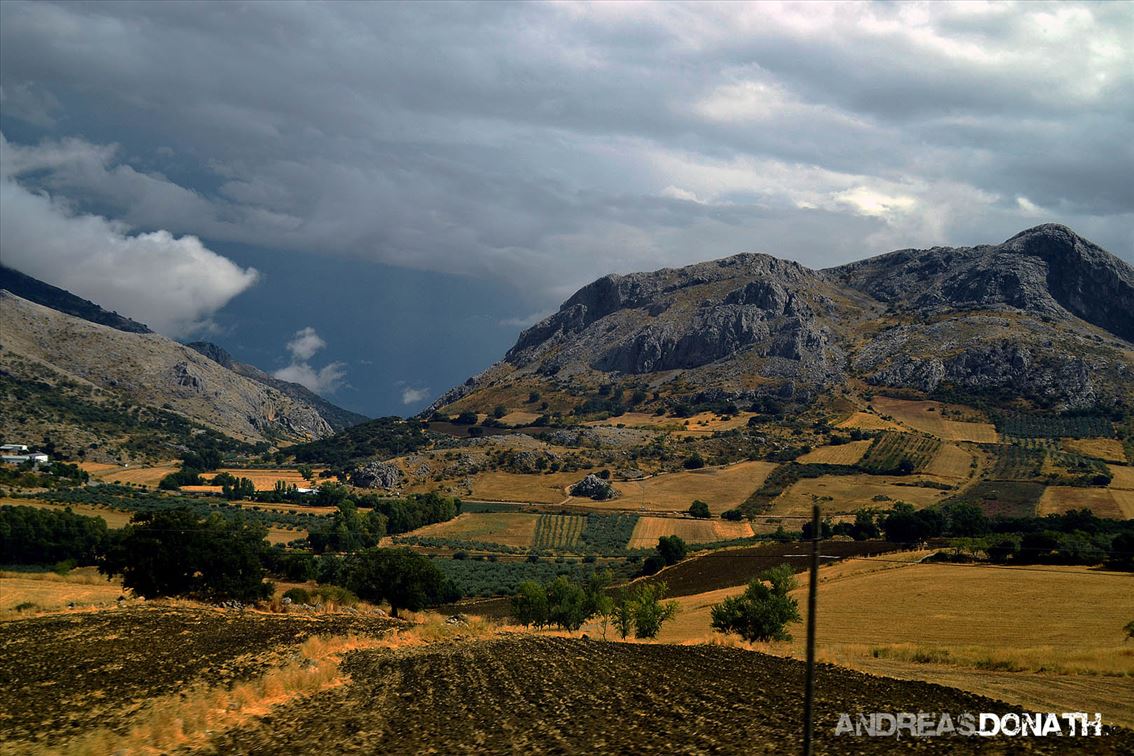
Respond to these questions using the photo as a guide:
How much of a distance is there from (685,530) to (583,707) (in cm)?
13211

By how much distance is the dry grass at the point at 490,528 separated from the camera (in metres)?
160

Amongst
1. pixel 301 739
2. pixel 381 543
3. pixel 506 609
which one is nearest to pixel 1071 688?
pixel 301 739

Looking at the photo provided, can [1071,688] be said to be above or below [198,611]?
above

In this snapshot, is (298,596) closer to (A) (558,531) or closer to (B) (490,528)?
(A) (558,531)

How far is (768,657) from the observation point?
46938mm

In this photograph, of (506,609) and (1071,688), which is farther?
(506,609)

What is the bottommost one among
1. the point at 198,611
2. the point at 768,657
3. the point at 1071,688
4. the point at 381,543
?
the point at 381,543

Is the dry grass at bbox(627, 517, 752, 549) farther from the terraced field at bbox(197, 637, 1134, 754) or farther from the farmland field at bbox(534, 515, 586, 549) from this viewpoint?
the terraced field at bbox(197, 637, 1134, 754)

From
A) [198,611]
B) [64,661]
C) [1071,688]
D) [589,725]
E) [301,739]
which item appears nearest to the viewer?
[301,739]

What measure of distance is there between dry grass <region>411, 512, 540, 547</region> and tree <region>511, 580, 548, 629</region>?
2937 inches

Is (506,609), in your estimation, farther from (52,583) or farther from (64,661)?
(64,661)

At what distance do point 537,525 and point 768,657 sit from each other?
409ft

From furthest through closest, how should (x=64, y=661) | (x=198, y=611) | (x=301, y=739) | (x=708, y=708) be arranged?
(x=198, y=611), (x=64, y=661), (x=708, y=708), (x=301, y=739)

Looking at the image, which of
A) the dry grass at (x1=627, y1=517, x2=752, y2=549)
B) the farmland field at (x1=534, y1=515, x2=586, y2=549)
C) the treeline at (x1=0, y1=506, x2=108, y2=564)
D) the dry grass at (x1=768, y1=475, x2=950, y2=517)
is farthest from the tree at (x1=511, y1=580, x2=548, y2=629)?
the dry grass at (x1=768, y1=475, x2=950, y2=517)
